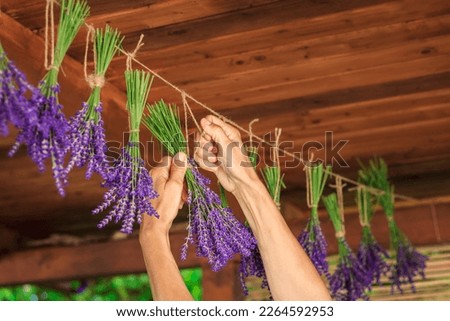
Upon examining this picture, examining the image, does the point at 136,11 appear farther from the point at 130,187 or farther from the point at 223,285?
the point at 223,285

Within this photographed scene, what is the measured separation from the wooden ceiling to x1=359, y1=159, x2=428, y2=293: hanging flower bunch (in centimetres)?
13

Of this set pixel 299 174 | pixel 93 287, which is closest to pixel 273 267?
pixel 299 174

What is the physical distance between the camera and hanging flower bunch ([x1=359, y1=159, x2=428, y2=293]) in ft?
12.4

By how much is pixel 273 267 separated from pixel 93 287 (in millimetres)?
4130

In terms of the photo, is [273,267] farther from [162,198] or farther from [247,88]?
[247,88]

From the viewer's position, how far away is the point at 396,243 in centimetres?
388

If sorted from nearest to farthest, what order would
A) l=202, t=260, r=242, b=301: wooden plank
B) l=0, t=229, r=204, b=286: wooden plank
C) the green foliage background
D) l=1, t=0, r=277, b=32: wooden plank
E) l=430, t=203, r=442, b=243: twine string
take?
l=1, t=0, r=277, b=32: wooden plank
l=430, t=203, r=442, b=243: twine string
l=202, t=260, r=242, b=301: wooden plank
l=0, t=229, r=204, b=286: wooden plank
the green foliage background

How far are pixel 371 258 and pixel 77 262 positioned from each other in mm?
2139

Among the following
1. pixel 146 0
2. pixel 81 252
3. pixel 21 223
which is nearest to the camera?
pixel 146 0

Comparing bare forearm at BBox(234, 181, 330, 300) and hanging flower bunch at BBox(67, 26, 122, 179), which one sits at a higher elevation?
hanging flower bunch at BBox(67, 26, 122, 179)

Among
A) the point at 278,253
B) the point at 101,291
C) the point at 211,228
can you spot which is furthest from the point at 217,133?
the point at 101,291

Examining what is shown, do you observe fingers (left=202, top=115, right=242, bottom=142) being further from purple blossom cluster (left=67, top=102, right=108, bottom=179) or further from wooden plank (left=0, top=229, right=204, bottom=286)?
wooden plank (left=0, top=229, right=204, bottom=286)

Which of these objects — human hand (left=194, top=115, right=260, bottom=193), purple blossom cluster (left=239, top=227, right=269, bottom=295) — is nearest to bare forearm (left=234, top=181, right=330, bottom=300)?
human hand (left=194, top=115, right=260, bottom=193)
